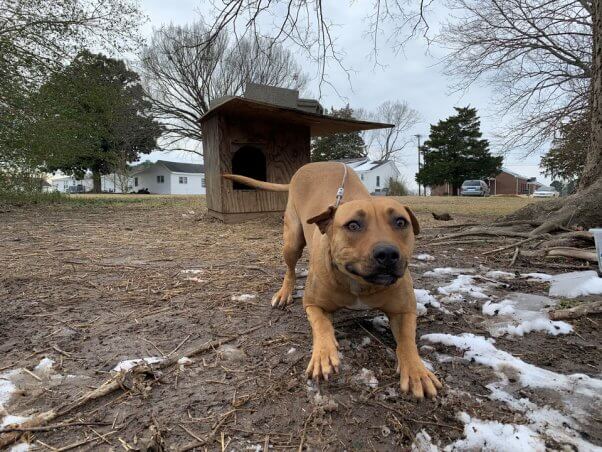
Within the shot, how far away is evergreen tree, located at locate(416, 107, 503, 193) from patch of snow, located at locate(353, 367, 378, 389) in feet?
144

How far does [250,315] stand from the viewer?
269 cm

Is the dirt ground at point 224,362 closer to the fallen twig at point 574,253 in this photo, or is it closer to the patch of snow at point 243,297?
the patch of snow at point 243,297

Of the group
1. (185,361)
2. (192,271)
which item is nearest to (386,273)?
(185,361)

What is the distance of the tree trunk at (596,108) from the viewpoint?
15.6 ft

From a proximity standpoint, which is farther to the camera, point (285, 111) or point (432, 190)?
point (432, 190)

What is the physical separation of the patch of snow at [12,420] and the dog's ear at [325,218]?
5.10 feet

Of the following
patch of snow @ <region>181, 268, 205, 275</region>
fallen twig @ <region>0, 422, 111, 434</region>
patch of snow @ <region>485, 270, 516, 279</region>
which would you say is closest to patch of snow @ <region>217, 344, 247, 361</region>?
fallen twig @ <region>0, 422, 111, 434</region>

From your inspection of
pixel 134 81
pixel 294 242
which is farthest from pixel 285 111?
pixel 134 81

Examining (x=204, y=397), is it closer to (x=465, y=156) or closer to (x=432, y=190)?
(x=465, y=156)

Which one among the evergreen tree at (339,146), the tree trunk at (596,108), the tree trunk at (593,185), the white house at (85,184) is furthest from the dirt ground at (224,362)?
the white house at (85,184)

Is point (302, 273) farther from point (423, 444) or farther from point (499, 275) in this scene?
point (423, 444)

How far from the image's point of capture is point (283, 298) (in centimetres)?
291

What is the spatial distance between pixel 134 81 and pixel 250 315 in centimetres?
2825

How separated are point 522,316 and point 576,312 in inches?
12.7
